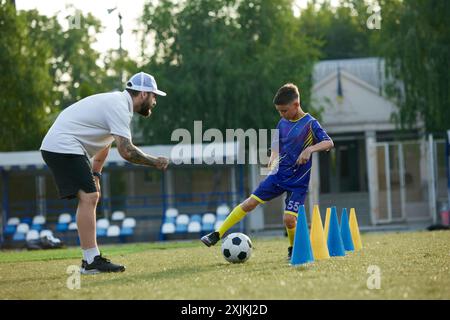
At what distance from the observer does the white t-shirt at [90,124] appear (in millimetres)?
8250

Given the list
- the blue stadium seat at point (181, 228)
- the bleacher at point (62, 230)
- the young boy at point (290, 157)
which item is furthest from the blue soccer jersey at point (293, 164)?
the bleacher at point (62, 230)

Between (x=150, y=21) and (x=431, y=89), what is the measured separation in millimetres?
10343

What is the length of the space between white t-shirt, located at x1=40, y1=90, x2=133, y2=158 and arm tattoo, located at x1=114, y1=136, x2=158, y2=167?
0.07 meters

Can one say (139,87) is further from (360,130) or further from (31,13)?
(31,13)

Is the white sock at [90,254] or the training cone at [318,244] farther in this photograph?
the training cone at [318,244]

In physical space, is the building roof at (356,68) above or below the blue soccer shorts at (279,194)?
above

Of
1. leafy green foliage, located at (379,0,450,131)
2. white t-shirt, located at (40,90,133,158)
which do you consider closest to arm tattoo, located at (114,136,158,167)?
white t-shirt, located at (40,90,133,158)

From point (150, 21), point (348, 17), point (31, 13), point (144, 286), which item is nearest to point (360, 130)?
point (150, 21)

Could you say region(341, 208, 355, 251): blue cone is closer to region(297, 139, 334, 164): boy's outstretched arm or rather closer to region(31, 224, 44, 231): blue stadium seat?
region(297, 139, 334, 164): boy's outstretched arm

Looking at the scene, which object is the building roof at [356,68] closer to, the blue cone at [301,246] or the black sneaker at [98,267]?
the blue cone at [301,246]

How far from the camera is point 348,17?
5769cm

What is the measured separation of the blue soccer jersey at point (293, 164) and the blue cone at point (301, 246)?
56 centimetres

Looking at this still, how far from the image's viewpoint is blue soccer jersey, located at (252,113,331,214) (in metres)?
9.55

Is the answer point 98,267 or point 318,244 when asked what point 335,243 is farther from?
point 98,267
